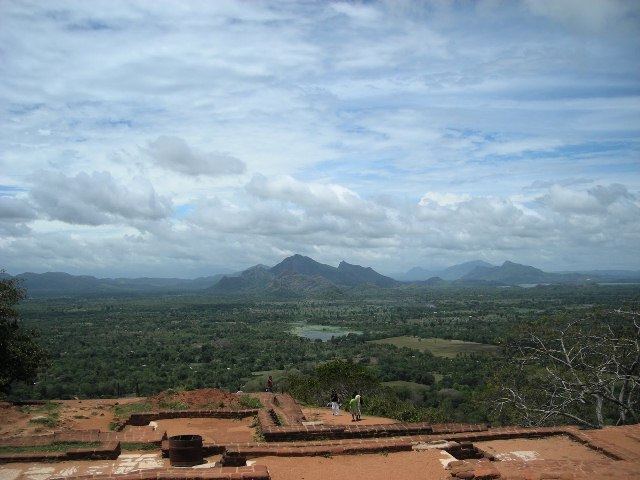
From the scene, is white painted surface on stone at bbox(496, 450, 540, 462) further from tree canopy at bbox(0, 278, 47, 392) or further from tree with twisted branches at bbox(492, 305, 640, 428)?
tree canopy at bbox(0, 278, 47, 392)

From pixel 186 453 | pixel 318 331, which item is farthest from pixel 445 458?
pixel 318 331

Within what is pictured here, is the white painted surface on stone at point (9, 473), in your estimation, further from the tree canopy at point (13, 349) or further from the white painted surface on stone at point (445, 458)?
the tree canopy at point (13, 349)

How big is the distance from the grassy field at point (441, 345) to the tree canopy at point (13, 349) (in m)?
46.4

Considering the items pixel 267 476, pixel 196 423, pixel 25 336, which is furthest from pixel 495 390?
pixel 25 336

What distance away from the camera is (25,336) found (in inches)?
711

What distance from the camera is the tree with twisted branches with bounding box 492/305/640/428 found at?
13844 millimetres

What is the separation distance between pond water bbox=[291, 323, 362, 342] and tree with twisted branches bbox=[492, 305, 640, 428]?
6420 cm

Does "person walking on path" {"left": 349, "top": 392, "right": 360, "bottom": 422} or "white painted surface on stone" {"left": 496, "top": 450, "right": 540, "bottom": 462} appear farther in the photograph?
"person walking on path" {"left": 349, "top": 392, "right": 360, "bottom": 422}

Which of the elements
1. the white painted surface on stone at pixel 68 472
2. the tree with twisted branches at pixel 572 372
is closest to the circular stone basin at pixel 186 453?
the white painted surface on stone at pixel 68 472

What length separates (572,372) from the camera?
47.0 ft

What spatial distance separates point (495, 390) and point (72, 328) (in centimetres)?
7989

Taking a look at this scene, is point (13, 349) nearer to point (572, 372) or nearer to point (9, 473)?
point (9, 473)

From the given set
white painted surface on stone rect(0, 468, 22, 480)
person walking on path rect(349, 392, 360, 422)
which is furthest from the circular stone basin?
person walking on path rect(349, 392, 360, 422)

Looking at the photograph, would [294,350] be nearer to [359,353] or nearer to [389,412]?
[359,353]
